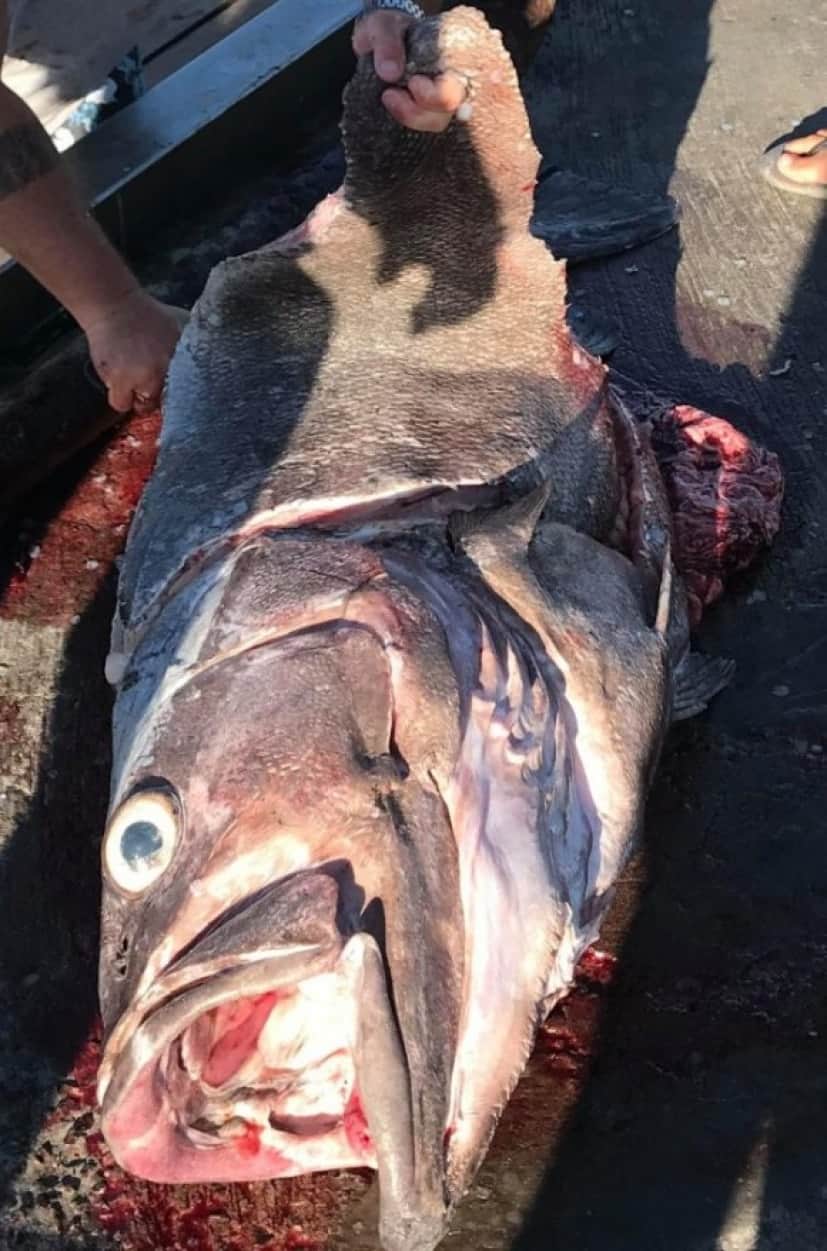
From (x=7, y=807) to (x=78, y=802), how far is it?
19 centimetres

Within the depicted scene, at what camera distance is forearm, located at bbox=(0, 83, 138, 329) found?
355 cm

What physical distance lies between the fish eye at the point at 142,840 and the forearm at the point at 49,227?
2.24 meters

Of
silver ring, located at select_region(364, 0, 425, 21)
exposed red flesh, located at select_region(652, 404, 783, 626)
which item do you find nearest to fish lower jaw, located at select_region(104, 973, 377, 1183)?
exposed red flesh, located at select_region(652, 404, 783, 626)

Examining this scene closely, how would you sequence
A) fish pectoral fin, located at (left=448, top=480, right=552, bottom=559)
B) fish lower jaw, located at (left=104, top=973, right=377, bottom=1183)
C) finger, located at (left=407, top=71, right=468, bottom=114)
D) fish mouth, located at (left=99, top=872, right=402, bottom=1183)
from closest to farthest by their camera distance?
fish mouth, located at (left=99, top=872, right=402, bottom=1183) < fish lower jaw, located at (left=104, top=973, right=377, bottom=1183) < fish pectoral fin, located at (left=448, top=480, right=552, bottom=559) < finger, located at (left=407, top=71, right=468, bottom=114)

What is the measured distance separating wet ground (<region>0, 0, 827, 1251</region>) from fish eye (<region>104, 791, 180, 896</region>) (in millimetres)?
921

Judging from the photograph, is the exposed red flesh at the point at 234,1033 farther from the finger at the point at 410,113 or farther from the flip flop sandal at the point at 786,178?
the flip flop sandal at the point at 786,178

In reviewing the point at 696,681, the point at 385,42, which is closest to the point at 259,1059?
the point at 696,681

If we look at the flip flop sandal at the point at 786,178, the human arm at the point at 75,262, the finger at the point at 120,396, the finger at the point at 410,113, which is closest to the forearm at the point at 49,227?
the human arm at the point at 75,262

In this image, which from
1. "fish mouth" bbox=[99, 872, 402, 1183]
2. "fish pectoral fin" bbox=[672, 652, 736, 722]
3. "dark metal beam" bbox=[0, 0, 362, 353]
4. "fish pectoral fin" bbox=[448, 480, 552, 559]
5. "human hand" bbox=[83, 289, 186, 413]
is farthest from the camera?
"dark metal beam" bbox=[0, 0, 362, 353]

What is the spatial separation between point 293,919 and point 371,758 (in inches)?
12.6

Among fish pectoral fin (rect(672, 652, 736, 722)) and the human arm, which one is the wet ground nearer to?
fish pectoral fin (rect(672, 652, 736, 722))

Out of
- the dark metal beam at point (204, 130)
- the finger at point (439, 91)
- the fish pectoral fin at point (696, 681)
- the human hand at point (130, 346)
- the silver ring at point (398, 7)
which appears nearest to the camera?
the fish pectoral fin at point (696, 681)

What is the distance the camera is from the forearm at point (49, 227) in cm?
355

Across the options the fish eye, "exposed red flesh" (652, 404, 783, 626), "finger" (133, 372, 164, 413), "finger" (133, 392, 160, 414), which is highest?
the fish eye
